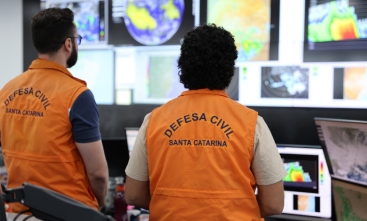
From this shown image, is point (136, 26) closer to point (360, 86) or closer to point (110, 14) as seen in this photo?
point (110, 14)

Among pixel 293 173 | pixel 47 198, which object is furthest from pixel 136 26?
pixel 47 198

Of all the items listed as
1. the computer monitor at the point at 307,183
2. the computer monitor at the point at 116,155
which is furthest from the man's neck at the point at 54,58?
the computer monitor at the point at 307,183

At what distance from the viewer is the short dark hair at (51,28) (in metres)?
1.52

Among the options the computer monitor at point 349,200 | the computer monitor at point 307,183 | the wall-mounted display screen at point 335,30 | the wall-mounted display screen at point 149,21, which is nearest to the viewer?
the computer monitor at point 349,200

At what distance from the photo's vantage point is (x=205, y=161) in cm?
122

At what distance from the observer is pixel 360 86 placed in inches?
91.2

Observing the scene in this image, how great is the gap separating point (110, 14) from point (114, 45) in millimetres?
221

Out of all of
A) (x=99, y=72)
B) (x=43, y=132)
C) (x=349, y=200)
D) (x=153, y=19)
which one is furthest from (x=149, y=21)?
(x=349, y=200)

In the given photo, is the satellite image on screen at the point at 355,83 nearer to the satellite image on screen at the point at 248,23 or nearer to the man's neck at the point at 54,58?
the satellite image on screen at the point at 248,23

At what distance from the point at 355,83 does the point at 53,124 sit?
172 cm

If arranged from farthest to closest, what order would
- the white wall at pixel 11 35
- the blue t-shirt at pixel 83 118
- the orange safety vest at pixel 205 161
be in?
1. the white wall at pixel 11 35
2. the blue t-shirt at pixel 83 118
3. the orange safety vest at pixel 205 161

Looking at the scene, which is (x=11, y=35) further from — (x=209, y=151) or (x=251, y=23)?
(x=209, y=151)

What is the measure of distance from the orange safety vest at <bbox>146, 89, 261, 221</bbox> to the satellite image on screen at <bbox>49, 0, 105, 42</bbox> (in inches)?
71.1

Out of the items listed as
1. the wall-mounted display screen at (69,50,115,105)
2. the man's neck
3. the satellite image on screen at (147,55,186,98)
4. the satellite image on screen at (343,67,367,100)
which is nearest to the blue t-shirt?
the man's neck
